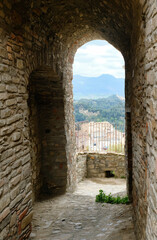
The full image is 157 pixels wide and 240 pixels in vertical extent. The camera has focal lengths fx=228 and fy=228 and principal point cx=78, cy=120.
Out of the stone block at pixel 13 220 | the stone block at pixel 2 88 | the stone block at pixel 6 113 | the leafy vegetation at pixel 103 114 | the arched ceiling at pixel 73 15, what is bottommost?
the stone block at pixel 13 220

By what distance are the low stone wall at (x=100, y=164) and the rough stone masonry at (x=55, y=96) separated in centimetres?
277

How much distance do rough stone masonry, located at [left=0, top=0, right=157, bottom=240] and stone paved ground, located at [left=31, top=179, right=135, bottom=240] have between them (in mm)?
384

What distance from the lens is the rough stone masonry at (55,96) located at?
218cm

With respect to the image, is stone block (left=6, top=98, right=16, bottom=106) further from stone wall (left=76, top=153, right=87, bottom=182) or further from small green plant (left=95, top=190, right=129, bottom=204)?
stone wall (left=76, top=153, right=87, bottom=182)

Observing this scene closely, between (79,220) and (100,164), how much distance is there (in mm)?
5178

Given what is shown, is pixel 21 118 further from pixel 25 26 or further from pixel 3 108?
pixel 25 26

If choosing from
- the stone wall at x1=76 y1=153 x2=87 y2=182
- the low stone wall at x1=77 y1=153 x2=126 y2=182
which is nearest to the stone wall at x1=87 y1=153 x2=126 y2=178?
the low stone wall at x1=77 y1=153 x2=126 y2=182

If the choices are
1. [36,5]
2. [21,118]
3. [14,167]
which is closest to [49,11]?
[36,5]

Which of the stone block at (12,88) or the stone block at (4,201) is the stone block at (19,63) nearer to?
the stone block at (12,88)

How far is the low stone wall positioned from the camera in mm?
9047

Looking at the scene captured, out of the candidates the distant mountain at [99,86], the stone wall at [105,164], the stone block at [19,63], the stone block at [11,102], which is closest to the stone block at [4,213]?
the stone block at [11,102]

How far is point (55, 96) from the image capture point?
5477mm

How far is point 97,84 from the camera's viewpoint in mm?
66562

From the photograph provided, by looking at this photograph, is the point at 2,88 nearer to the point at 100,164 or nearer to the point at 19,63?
the point at 19,63
